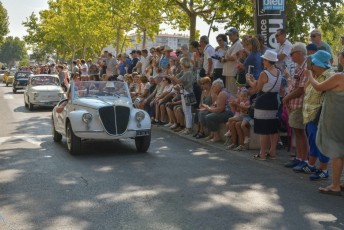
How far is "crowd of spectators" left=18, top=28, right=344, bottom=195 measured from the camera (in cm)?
682

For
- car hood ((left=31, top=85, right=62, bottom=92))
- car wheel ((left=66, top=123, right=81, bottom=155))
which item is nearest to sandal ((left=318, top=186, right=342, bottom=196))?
car wheel ((left=66, top=123, right=81, bottom=155))

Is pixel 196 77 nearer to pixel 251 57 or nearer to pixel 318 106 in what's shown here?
pixel 251 57

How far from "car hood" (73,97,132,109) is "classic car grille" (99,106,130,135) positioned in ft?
0.48

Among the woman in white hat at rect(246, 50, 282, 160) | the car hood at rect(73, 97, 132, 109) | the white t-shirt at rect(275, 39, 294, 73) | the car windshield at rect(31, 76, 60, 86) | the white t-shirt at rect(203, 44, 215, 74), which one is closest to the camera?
the woman in white hat at rect(246, 50, 282, 160)

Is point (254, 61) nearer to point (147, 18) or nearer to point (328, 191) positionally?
point (328, 191)

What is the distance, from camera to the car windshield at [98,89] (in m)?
11.1

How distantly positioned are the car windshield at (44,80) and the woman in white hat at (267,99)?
1553 cm

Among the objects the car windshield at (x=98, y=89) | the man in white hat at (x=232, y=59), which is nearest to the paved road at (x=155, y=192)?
the car windshield at (x=98, y=89)

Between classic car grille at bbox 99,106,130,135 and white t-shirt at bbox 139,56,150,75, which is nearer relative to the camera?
classic car grille at bbox 99,106,130,135

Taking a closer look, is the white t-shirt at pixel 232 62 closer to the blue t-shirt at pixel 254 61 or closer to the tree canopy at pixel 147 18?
the blue t-shirt at pixel 254 61

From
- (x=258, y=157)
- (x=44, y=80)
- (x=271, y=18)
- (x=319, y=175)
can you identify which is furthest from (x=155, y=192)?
(x=44, y=80)

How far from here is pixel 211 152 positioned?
10.4m

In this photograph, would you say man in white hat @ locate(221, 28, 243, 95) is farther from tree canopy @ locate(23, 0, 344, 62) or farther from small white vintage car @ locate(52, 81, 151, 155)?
tree canopy @ locate(23, 0, 344, 62)

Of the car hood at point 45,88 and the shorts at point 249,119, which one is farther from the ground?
the car hood at point 45,88
